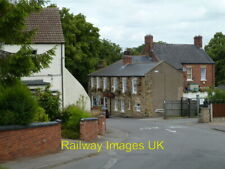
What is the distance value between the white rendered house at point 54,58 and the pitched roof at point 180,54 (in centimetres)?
2784

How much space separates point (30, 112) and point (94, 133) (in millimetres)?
7239

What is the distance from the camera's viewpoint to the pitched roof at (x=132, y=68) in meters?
47.3

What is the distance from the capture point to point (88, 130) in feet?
70.1

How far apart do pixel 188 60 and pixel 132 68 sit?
10571mm

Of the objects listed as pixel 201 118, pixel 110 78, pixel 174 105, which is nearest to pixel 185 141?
pixel 201 118

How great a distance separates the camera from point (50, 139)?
53.7 ft

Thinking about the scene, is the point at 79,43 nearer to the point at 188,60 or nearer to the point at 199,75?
the point at 188,60

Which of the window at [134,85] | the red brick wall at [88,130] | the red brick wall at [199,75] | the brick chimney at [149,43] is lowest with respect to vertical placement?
the red brick wall at [88,130]

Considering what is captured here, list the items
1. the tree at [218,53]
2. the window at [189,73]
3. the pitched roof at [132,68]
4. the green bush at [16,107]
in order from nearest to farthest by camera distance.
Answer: the green bush at [16,107] → the pitched roof at [132,68] → the window at [189,73] → the tree at [218,53]

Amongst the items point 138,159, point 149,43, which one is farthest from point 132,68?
point 138,159

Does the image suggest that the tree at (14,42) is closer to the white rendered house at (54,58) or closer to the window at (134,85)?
the white rendered house at (54,58)

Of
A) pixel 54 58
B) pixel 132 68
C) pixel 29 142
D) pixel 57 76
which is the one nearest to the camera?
pixel 29 142

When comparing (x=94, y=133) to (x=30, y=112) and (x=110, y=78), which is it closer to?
(x=30, y=112)

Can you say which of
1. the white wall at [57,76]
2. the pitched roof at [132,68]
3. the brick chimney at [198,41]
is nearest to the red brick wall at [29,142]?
the white wall at [57,76]
